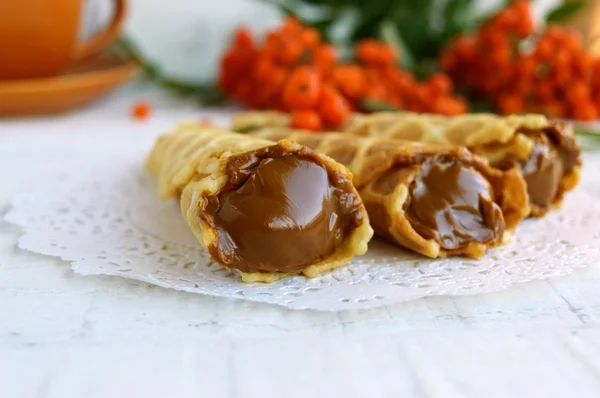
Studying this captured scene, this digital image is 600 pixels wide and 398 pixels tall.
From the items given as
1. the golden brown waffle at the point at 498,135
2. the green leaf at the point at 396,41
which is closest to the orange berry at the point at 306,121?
the golden brown waffle at the point at 498,135

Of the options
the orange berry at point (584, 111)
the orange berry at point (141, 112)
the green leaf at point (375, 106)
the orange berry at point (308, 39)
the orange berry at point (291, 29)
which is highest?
the orange berry at point (291, 29)

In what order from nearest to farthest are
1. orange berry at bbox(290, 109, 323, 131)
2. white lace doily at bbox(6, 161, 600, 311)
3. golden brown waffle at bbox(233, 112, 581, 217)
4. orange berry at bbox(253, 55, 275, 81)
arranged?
white lace doily at bbox(6, 161, 600, 311)
golden brown waffle at bbox(233, 112, 581, 217)
orange berry at bbox(290, 109, 323, 131)
orange berry at bbox(253, 55, 275, 81)

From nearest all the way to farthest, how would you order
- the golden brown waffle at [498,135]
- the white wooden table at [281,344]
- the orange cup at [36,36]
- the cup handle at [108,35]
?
the white wooden table at [281,344] → the golden brown waffle at [498,135] → the orange cup at [36,36] → the cup handle at [108,35]

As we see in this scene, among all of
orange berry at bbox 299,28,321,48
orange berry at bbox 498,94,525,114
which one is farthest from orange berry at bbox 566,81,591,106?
orange berry at bbox 299,28,321,48

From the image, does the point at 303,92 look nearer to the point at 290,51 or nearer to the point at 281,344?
the point at 290,51

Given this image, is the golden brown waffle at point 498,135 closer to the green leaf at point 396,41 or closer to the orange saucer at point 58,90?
the green leaf at point 396,41

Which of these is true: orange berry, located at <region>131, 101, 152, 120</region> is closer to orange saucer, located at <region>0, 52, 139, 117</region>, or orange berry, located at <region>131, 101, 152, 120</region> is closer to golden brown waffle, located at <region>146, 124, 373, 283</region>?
orange saucer, located at <region>0, 52, 139, 117</region>

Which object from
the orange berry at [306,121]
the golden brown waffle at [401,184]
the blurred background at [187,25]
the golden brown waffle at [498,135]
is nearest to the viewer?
the golden brown waffle at [401,184]
